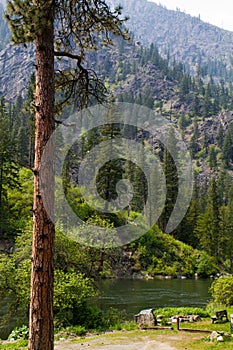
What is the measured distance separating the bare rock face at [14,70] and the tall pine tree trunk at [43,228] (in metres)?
171

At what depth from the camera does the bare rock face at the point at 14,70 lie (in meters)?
177

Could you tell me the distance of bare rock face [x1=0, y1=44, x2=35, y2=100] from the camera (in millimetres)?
176550

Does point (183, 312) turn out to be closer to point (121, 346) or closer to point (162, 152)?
point (121, 346)

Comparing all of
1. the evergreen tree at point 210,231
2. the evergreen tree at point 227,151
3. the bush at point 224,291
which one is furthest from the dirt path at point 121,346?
the evergreen tree at point 227,151

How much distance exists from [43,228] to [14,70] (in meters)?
191

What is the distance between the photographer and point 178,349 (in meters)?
11.2

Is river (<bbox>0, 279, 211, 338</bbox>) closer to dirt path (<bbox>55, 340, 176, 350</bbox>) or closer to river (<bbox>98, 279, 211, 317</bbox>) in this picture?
river (<bbox>98, 279, 211, 317</bbox>)

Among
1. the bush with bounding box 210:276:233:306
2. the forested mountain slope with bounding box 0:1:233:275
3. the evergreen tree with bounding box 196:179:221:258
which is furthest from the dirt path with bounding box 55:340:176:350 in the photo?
the evergreen tree with bounding box 196:179:221:258

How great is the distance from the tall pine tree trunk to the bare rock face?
171m

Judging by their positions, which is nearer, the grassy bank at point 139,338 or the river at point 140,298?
the grassy bank at point 139,338

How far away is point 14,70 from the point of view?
18600 cm

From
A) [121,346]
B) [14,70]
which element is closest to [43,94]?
[121,346]

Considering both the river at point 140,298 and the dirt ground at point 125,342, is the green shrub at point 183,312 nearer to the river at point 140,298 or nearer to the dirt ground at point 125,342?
the river at point 140,298

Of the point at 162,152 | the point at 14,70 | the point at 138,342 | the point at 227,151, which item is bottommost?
the point at 138,342
